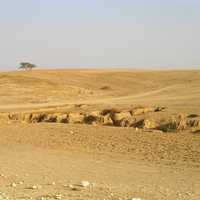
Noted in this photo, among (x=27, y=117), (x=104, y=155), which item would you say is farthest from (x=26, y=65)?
(x=104, y=155)

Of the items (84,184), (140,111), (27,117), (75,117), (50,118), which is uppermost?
(140,111)

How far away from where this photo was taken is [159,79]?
183ft

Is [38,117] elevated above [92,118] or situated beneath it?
situated beneath

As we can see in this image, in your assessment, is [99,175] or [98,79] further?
[98,79]

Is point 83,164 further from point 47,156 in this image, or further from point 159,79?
point 159,79

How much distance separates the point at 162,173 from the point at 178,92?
26.8 metres

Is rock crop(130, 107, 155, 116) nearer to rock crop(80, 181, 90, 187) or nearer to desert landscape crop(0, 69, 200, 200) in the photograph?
desert landscape crop(0, 69, 200, 200)

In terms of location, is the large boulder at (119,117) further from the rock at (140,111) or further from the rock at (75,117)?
the rock at (75,117)

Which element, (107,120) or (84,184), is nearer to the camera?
(84,184)

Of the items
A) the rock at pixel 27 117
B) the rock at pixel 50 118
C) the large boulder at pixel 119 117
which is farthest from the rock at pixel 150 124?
the rock at pixel 27 117

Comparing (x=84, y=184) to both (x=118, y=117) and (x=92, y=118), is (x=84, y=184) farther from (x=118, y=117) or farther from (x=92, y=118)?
(x=92, y=118)

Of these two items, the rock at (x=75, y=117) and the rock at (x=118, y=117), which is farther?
the rock at (x=75, y=117)

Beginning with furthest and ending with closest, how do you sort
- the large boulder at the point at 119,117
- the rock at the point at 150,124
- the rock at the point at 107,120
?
the rock at the point at 107,120
the large boulder at the point at 119,117
the rock at the point at 150,124

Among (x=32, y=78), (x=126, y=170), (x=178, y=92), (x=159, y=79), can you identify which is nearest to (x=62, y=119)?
(x=126, y=170)
